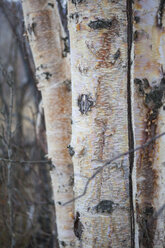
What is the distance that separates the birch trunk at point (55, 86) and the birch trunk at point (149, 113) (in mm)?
528

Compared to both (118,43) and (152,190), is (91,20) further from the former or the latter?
(152,190)

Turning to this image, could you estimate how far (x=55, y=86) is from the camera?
161cm

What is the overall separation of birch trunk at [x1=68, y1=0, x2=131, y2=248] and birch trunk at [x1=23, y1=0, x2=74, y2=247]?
47cm

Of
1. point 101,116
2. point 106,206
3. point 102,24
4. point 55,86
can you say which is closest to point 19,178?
point 55,86

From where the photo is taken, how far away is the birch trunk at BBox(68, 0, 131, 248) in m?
1.08

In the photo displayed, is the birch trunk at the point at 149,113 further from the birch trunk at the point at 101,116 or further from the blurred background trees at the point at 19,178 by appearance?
the blurred background trees at the point at 19,178

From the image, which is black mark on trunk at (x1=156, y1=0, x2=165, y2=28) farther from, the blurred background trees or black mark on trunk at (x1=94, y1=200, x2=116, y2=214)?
the blurred background trees

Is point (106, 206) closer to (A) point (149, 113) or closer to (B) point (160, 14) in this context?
(A) point (149, 113)

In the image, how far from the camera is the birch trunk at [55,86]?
1588 millimetres

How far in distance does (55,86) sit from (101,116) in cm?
62

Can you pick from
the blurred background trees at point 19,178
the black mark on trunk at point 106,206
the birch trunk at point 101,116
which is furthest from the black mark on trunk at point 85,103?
the blurred background trees at point 19,178

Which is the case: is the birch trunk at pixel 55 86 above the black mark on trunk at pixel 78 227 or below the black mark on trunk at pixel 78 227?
above

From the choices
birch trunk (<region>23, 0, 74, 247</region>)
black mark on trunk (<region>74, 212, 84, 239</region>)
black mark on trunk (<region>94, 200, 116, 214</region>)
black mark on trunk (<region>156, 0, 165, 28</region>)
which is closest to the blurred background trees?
birch trunk (<region>23, 0, 74, 247</region>)

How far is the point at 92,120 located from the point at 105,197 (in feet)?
1.25
